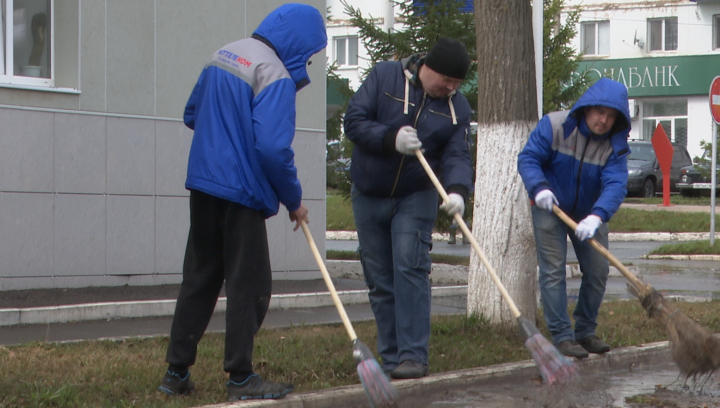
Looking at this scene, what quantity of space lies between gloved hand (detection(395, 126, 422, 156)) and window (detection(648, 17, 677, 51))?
108ft

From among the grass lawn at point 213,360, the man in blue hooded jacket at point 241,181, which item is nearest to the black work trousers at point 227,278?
the man in blue hooded jacket at point 241,181

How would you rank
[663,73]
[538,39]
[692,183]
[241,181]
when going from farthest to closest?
[663,73], [692,183], [538,39], [241,181]

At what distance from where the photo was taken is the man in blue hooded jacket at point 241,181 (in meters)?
4.47

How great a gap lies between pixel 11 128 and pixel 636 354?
18.5 feet

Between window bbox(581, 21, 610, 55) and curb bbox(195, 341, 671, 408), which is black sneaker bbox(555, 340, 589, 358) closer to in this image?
curb bbox(195, 341, 671, 408)

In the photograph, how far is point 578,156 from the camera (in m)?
5.92

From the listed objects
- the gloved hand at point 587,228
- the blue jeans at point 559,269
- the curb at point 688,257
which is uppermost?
the gloved hand at point 587,228

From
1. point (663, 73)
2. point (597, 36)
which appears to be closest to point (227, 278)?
point (663, 73)

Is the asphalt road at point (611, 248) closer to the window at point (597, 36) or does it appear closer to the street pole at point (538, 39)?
the street pole at point (538, 39)

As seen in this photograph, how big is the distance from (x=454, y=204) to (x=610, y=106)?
4.34ft

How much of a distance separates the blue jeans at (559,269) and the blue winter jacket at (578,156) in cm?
16

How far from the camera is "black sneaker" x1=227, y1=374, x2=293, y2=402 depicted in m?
4.55

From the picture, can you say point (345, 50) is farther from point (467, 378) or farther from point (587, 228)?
point (467, 378)

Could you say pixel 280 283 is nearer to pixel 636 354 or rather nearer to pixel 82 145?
pixel 82 145
